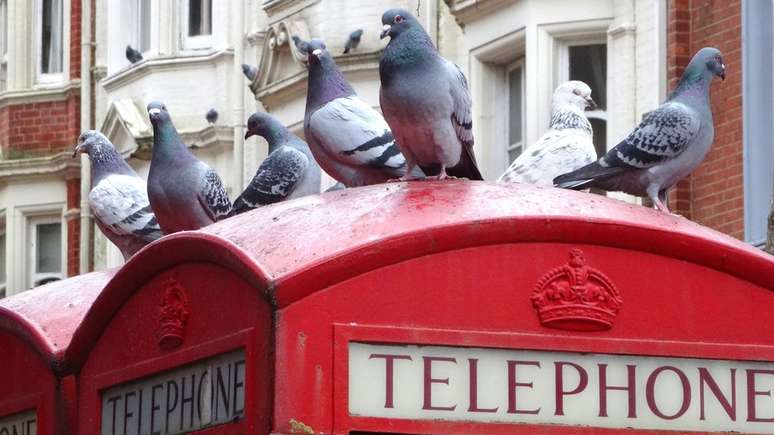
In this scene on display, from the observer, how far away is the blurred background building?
665 inches

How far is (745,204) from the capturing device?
16.6 meters

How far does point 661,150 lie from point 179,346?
2.91m

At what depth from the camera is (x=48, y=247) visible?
28953 millimetres

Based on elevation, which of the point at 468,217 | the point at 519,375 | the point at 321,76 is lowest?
the point at 519,375

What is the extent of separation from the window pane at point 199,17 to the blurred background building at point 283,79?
0.02m

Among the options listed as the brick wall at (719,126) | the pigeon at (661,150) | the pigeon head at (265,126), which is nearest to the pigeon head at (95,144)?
the pigeon head at (265,126)

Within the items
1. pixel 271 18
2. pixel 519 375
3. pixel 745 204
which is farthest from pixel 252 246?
pixel 271 18

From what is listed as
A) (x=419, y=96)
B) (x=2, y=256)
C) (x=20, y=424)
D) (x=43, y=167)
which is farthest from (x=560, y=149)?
(x=2, y=256)

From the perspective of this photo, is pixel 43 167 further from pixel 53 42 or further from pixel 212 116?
pixel 212 116

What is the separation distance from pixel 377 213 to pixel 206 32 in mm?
20404

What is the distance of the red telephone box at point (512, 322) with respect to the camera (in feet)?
16.7

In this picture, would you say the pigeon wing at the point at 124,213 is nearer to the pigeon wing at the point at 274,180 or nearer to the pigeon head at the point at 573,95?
the pigeon wing at the point at 274,180

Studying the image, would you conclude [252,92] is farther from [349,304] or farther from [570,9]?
[349,304]

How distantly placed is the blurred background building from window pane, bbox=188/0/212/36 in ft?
0.06
